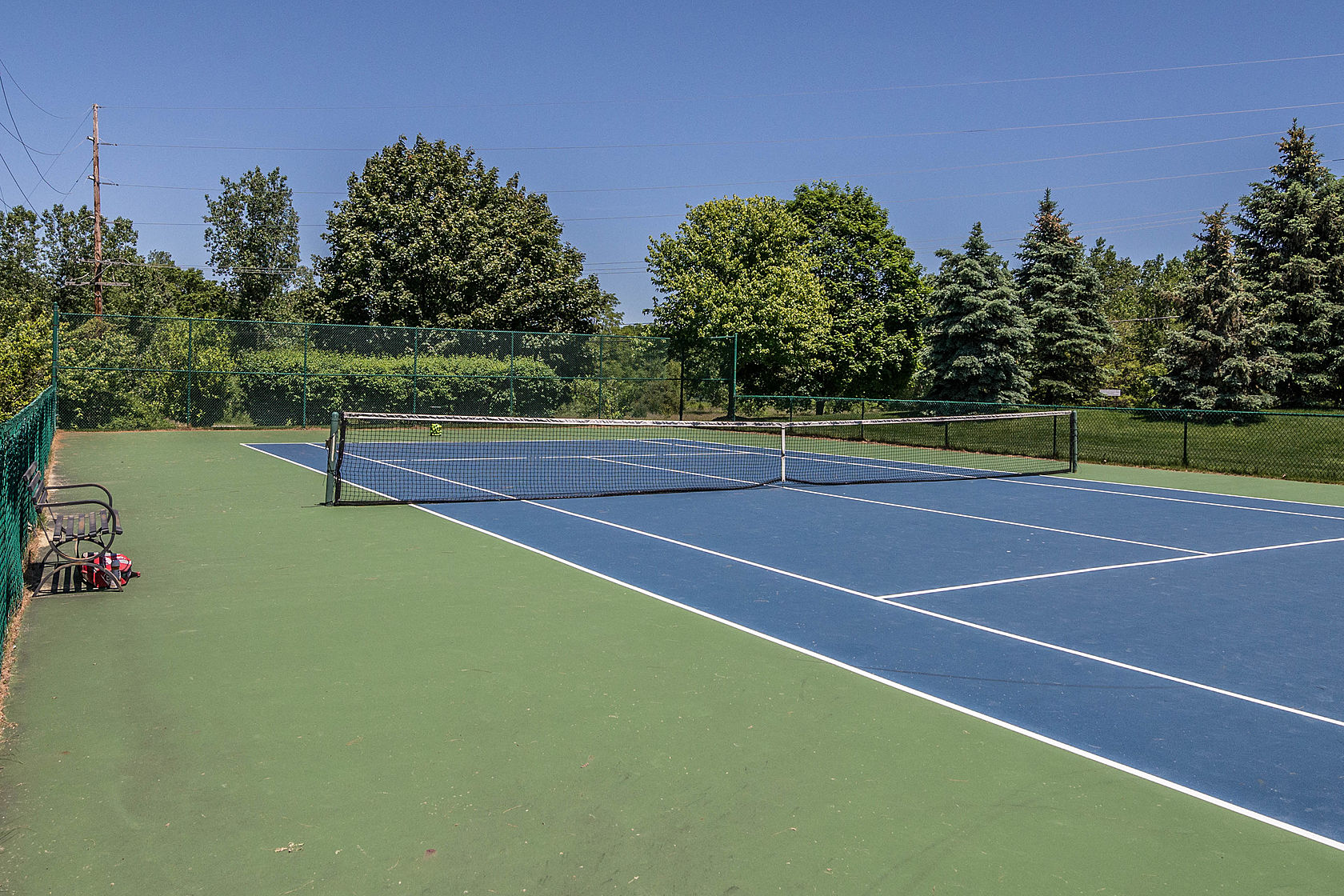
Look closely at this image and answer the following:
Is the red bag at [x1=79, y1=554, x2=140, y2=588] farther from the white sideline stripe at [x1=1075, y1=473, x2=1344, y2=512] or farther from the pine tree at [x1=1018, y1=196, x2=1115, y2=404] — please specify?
the pine tree at [x1=1018, y1=196, x2=1115, y2=404]

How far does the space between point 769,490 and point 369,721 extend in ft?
38.4

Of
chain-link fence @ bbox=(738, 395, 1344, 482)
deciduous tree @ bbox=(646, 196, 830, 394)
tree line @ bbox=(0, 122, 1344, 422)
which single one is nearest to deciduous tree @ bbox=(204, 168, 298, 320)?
tree line @ bbox=(0, 122, 1344, 422)

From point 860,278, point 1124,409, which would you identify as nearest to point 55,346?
point 1124,409

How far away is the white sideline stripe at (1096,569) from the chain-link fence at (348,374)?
74.5 feet

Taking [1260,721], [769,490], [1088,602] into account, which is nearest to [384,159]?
[769,490]

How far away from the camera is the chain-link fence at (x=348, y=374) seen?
26.2 meters

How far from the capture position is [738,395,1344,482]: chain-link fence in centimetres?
2112

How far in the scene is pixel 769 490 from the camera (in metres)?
16.3

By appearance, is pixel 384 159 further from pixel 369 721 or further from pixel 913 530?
pixel 369 721

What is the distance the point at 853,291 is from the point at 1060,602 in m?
43.3

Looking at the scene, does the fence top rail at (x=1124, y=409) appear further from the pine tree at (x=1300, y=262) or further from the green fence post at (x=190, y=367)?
the green fence post at (x=190, y=367)

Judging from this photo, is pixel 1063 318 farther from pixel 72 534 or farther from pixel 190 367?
pixel 72 534

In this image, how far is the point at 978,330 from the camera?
33500 mm

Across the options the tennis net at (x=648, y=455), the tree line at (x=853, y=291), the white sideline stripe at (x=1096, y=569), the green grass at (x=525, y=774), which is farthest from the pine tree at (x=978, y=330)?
the green grass at (x=525, y=774)
